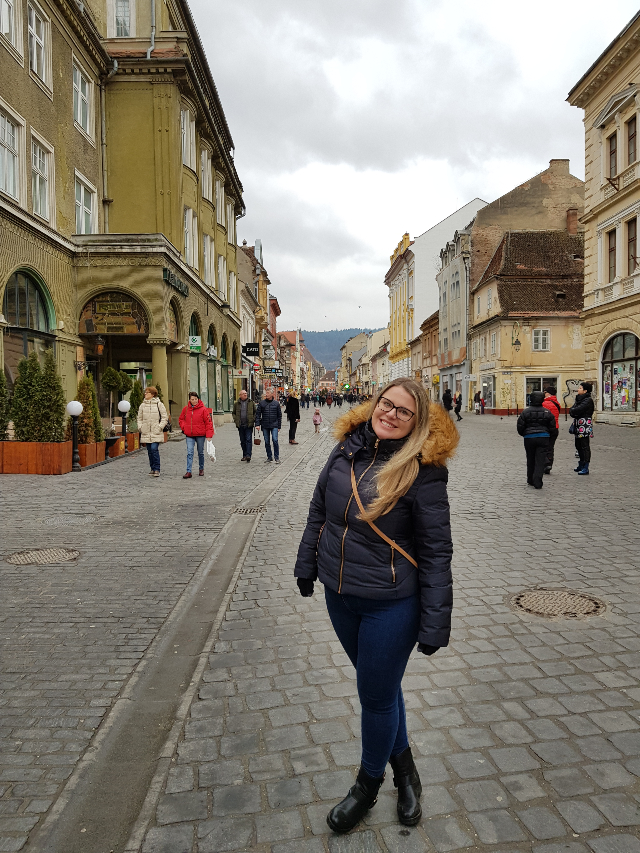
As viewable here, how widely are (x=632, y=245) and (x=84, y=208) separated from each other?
20921mm

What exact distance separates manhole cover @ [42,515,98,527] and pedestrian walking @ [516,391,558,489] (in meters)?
7.14

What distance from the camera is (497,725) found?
336 centimetres

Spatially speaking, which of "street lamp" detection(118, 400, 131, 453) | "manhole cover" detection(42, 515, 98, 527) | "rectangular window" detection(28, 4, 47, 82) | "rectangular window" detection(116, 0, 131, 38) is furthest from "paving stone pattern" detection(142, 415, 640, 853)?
"rectangular window" detection(116, 0, 131, 38)

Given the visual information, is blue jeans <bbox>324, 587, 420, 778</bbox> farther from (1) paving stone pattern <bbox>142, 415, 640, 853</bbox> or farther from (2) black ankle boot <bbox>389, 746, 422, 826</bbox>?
(1) paving stone pattern <bbox>142, 415, 640, 853</bbox>

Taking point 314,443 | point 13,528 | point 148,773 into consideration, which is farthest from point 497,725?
point 314,443

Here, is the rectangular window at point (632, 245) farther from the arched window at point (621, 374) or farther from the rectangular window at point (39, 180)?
the rectangular window at point (39, 180)

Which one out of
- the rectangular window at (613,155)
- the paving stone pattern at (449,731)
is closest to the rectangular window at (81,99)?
the rectangular window at (613,155)

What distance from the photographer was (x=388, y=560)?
8.24 feet

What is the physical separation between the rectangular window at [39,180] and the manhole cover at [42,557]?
14969 mm

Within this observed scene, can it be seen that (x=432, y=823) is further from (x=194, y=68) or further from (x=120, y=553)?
(x=194, y=68)

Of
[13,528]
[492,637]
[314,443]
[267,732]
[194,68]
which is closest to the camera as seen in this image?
[267,732]

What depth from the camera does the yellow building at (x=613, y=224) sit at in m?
25.3

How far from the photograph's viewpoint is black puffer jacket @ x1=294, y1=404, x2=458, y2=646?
248 cm

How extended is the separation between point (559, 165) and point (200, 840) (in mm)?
54783
